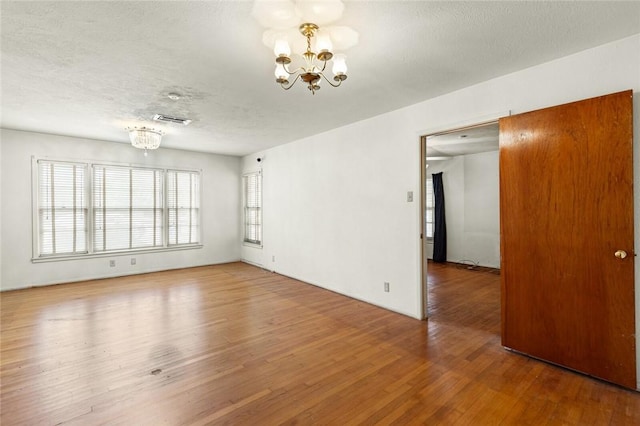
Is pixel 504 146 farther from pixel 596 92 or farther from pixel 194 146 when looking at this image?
pixel 194 146

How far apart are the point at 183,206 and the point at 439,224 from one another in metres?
6.26

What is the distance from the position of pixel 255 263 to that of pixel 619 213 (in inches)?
246

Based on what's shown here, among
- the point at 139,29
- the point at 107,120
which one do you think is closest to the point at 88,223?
the point at 107,120

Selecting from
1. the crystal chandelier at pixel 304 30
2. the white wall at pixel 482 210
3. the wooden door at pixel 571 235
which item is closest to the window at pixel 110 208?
the crystal chandelier at pixel 304 30

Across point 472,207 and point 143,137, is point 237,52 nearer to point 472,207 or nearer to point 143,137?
point 143,137

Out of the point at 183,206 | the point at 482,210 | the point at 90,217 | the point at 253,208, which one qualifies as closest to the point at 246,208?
the point at 253,208

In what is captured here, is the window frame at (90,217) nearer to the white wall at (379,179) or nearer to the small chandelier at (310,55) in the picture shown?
the white wall at (379,179)

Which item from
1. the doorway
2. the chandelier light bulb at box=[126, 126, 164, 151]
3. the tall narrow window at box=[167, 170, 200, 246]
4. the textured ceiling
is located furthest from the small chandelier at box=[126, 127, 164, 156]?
the doorway

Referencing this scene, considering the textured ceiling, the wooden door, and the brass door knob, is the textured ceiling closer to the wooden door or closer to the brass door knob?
the wooden door

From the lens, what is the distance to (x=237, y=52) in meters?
2.44

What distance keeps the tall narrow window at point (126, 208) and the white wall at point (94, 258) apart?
0.24m

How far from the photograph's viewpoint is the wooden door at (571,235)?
2.22 meters

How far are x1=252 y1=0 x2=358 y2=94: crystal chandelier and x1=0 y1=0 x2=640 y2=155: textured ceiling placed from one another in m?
0.08

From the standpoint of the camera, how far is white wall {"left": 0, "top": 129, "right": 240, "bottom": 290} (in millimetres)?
5008
